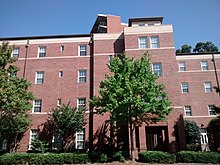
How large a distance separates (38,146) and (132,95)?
11.7 meters

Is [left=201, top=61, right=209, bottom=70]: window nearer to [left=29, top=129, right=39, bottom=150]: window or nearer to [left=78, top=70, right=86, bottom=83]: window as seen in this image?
[left=78, top=70, right=86, bottom=83]: window

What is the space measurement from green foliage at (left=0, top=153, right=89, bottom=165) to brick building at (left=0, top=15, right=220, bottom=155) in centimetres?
394

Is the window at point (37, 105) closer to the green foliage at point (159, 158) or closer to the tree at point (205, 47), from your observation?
the green foliage at point (159, 158)

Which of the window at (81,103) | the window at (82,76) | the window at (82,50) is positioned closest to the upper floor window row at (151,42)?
the window at (82,50)

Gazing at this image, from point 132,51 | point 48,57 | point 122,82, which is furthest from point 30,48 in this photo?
point 122,82

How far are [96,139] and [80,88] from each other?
6.39 meters

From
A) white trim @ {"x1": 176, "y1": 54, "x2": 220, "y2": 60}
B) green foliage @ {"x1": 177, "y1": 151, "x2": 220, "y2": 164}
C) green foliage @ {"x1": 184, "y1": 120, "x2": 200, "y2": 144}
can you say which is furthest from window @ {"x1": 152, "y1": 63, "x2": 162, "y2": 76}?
white trim @ {"x1": 176, "y1": 54, "x2": 220, "y2": 60}

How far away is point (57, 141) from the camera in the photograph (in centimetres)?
2391

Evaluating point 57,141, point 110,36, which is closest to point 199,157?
point 57,141

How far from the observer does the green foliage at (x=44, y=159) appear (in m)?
19.2

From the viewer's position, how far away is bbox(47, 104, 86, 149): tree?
72.9ft

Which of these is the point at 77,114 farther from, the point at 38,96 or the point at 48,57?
the point at 48,57

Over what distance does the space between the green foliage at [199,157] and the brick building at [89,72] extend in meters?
2.57

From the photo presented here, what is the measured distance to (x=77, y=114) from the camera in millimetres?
22859
